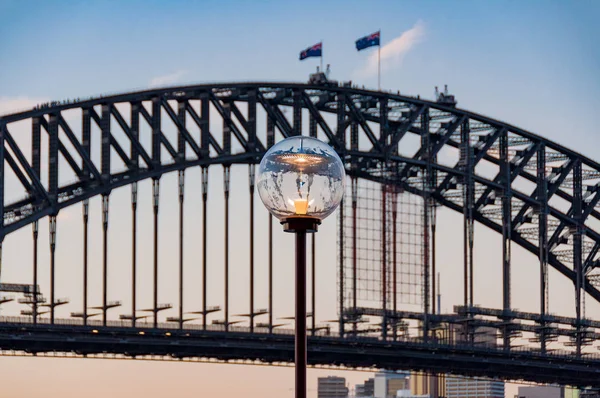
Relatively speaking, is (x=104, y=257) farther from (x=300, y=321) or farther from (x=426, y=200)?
(x=300, y=321)

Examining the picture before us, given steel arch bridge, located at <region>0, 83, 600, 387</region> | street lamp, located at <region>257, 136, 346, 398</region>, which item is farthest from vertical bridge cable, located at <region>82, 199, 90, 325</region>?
street lamp, located at <region>257, 136, 346, 398</region>

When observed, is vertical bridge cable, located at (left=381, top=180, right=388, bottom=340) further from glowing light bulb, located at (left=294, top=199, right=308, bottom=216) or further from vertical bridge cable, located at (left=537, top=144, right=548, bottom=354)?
glowing light bulb, located at (left=294, top=199, right=308, bottom=216)

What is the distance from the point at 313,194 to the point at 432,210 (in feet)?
324

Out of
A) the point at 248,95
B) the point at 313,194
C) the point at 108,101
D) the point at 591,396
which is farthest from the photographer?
the point at 591,396

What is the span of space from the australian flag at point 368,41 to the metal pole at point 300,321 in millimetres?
89404

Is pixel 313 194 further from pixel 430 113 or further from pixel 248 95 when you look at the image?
pixel 430 113

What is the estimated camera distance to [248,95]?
10262 centimetres

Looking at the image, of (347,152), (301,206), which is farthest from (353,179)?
(301,206)

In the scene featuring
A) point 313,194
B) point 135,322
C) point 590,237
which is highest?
point 590,237

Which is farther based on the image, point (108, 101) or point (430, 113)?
point (430, 113)

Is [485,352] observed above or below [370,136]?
below

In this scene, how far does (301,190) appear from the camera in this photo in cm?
1598

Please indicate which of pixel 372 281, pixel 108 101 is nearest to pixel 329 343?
pixel 372 281

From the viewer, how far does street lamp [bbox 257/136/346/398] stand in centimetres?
1594
